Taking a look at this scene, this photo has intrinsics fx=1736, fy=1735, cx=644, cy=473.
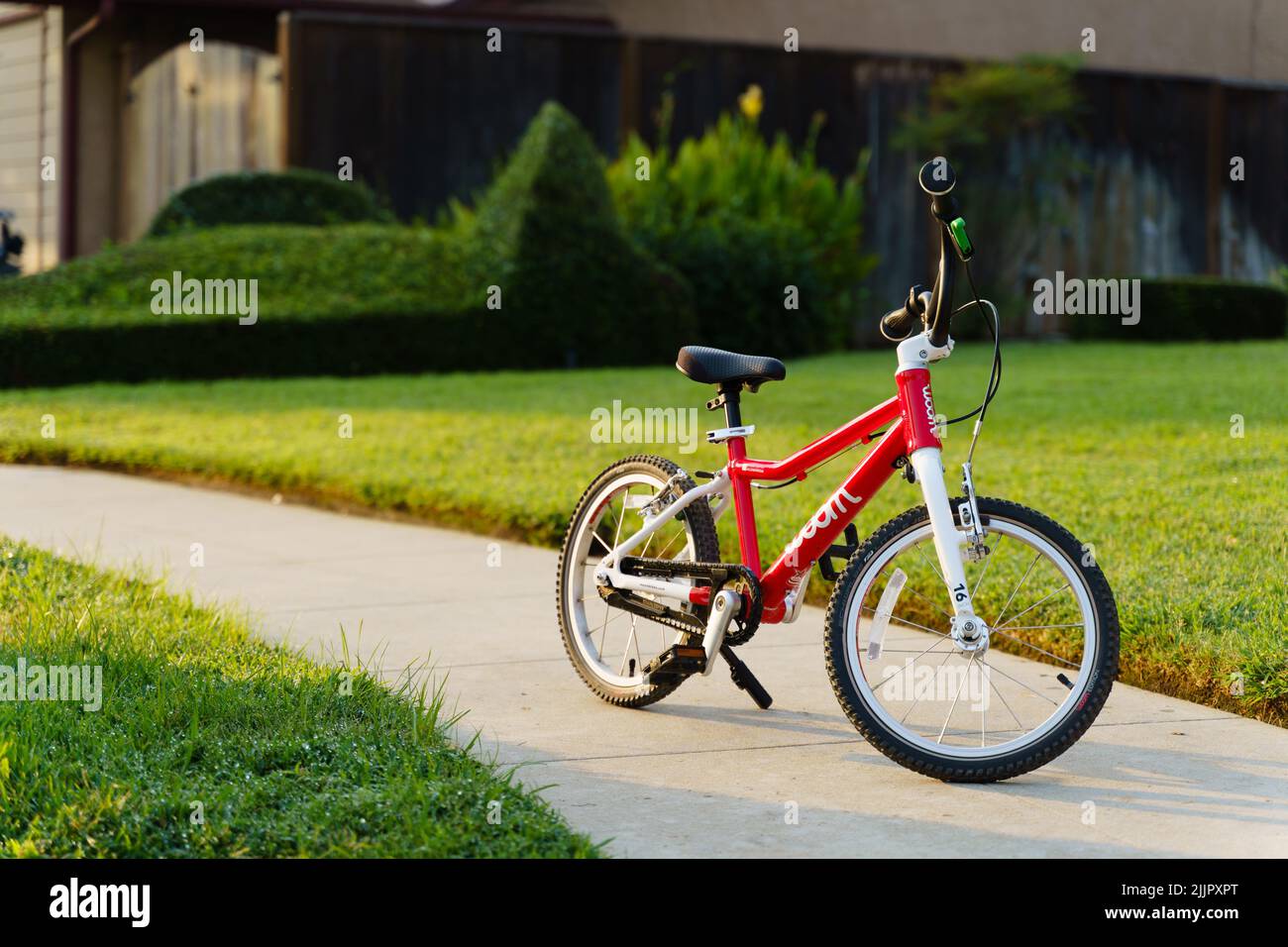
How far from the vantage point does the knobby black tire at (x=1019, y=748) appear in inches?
171

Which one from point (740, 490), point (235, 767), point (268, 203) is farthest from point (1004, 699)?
point (268, 203)

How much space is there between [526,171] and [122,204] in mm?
7664

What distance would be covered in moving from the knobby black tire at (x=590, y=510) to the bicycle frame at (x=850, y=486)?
0.06 m

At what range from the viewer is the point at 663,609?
512 centimetres

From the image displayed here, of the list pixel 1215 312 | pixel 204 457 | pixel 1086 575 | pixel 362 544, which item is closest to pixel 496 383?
pixel 204 457

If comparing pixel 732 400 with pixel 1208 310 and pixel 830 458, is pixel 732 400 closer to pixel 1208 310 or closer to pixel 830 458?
pixel 830 458

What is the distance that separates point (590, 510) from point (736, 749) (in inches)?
43.0

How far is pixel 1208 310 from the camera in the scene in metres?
16.8

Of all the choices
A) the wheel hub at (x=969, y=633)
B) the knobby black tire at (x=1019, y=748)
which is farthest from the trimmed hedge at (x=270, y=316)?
the wheel hub at (x=969, y=633)

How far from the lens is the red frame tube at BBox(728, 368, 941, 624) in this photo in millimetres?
4531

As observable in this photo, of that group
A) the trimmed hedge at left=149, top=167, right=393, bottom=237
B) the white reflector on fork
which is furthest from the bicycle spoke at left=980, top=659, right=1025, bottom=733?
the trimmed hedge at left=149, top=167, right=393, bottom=237

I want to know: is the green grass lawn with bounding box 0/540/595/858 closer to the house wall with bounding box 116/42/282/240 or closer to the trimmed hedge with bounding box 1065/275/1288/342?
the trimmed hedge with bounding box 1065/275/1288/342

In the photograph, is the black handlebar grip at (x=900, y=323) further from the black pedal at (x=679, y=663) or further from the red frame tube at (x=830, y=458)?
the black pedal at (x=679, y=663)
